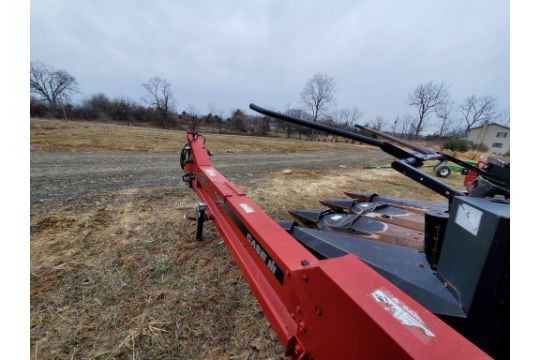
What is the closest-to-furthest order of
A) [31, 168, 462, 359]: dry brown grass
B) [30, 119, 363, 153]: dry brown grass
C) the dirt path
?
[31, 168, 462, 359]: dry brown grass
the dirt path
[30, 119, 363, 153]: dry brown grass

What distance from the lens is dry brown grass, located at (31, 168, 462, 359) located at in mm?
1770

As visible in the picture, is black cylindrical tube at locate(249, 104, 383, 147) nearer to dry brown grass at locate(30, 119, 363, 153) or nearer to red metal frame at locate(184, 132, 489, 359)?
red metal frame at locate(184, 132, 489, 359)

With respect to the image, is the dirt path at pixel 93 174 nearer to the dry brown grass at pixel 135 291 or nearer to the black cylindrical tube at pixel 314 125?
the dry brown grass at pixel 135 291

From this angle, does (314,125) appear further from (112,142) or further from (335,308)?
(112,142)

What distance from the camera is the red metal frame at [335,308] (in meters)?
0.67

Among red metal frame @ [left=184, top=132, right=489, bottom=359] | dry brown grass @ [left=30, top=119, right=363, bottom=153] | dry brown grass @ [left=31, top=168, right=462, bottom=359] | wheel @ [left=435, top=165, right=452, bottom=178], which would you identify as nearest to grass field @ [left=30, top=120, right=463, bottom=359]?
dry brown grass @ [left=31, top=168, right=462, bottom=359]

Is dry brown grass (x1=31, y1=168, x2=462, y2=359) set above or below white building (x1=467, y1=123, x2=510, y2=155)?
below

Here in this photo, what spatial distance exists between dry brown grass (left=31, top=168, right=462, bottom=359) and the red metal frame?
0.75 meters

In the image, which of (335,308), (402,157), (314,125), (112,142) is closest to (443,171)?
(402,157)

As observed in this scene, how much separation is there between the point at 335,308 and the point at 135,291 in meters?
2.13

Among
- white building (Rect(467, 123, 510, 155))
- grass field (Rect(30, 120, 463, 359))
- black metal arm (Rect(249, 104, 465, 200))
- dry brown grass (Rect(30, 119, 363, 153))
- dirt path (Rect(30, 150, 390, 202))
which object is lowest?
grass field (Rect(30, 120, 463, 359))

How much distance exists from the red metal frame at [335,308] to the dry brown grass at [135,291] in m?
0.75

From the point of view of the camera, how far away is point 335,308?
855mm

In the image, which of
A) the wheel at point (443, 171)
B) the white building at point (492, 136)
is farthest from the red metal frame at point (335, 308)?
the white building at point (492, 136)
